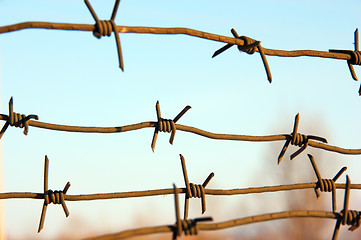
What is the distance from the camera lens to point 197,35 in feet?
4.00

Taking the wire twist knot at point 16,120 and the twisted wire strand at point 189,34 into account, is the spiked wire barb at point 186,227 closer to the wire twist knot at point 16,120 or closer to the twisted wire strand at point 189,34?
the twisted wire strand at point 189,34

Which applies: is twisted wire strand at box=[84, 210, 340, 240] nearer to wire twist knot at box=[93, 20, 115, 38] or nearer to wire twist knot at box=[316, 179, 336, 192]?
wire twist knot at box=[316, 179, 336, 192]

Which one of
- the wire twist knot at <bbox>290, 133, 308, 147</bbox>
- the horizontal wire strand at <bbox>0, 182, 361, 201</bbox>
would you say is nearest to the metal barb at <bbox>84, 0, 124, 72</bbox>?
the horizontal wire strand at <bbox>0, 182, 361, 201</bbox>

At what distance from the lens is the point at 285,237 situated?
34.0 ft

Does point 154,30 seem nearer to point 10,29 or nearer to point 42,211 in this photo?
point 10,29

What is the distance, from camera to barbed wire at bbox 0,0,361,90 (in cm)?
101

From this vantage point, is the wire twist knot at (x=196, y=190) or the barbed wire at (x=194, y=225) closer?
the barbed wire at (x=194, y=225)

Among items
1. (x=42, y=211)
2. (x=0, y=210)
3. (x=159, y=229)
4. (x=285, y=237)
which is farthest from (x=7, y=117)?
(x=285, y=237)

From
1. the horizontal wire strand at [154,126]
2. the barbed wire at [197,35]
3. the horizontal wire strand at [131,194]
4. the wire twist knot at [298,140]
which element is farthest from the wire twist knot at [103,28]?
the wire twist knot at [298,140]

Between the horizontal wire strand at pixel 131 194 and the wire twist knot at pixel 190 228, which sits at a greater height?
the horizontal wire strand at pixel 131 194

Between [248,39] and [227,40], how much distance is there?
75 millimetres

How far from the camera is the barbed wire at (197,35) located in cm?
101

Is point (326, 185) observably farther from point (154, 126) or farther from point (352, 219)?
point (154, 126)

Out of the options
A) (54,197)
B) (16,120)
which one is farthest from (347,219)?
(16,120)
